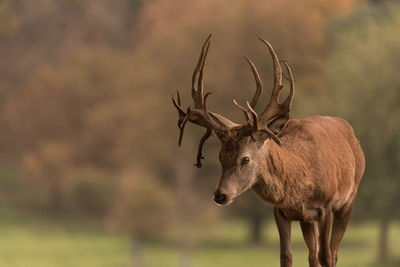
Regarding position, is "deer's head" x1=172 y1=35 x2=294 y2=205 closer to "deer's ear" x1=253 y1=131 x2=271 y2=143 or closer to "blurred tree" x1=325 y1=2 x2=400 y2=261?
"deer's ear" x1=253 y1=131 x2=271 y2=143

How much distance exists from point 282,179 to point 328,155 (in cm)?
78

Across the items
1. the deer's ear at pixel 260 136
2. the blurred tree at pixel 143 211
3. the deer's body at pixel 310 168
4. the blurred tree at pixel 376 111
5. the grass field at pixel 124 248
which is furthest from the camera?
the blurred tree at pixel 143 211

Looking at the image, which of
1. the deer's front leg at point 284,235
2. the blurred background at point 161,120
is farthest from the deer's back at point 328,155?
the blurred background at point 161,120

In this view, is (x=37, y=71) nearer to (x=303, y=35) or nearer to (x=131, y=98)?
(x=131, y=98)

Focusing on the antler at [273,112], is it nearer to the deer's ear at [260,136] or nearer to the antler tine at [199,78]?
the deer's ear at [260,136]

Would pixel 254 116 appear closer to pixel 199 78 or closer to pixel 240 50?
pixel 199 78

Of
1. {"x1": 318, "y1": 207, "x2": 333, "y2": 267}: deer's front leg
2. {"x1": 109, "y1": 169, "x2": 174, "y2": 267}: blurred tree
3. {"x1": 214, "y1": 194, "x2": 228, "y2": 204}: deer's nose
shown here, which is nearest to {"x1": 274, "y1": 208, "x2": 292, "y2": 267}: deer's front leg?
{"x1": 318, "y1": 207, "x2": 333, "y2": 267}: deer's front leg

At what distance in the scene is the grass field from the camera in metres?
44.8

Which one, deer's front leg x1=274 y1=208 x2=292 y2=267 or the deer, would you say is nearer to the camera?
the deer

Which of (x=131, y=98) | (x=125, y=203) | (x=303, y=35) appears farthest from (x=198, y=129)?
(x=131, y=98)

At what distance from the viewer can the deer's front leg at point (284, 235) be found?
8.83 metres

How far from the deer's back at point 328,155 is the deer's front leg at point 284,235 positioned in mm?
364

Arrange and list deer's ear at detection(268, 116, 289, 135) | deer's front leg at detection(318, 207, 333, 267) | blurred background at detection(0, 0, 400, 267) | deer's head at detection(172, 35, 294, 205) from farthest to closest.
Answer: blurred background at detection(0, 0, 400, 267) → deer's front leg at detection(318, 207, 333, 267) → deer's ear at detection(268, 116, 289, 135) → deer's head at detection(172, 35, 294, 205)

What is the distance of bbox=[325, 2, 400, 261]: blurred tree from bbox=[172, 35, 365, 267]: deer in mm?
27504
